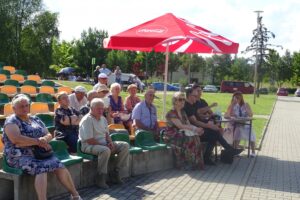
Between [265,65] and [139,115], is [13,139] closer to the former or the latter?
[139,115]

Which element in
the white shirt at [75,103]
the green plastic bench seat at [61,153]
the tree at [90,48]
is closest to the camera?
the green plastic bench seat at [61,153]

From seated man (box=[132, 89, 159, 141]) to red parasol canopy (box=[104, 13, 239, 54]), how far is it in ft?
3.91

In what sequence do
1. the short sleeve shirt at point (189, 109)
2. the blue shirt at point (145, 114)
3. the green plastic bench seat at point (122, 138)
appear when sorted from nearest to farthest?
1. the green plastic bench seat at point (122, 138)
2. the blue shirt at point (145, 114)
3. the short sleeve shirt at point (189, 109)

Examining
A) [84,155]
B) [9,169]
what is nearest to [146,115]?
[84,155]

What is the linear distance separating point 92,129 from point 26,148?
135 cm

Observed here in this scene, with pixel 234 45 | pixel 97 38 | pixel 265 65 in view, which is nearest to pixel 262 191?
pixel 234 45

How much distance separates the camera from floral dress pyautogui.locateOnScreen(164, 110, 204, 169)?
26.8 ft

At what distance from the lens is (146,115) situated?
8.52m

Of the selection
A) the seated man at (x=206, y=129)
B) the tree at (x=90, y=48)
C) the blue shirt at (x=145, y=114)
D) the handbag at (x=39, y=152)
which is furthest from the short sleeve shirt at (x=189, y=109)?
the tree at (x=90, y=48)

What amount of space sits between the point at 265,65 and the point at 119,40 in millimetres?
37265

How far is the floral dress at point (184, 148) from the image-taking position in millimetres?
8172

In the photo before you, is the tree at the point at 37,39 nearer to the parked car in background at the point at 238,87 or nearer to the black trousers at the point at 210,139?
the parked car in background at the point at 238,87

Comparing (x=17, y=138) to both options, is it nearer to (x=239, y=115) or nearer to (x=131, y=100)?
(x=131, y=100)

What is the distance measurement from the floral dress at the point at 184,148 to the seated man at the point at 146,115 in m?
0.42
